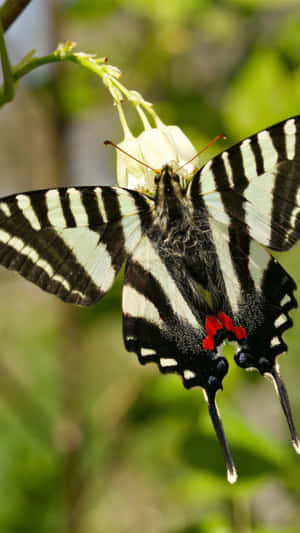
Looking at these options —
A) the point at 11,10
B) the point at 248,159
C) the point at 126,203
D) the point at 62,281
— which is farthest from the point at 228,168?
the point at 11,10

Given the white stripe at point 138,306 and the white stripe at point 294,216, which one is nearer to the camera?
the white stripe at point 294,216

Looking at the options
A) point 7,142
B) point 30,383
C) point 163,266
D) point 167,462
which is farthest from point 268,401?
point 163,266

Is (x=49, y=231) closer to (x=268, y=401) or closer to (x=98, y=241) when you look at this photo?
(x=98, y=241)

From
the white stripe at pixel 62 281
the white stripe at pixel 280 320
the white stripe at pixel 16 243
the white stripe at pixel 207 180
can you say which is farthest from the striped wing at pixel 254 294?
the white stripe at pixel 16 243

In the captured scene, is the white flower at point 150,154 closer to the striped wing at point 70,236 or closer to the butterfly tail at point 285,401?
the striped wing at point 70,236

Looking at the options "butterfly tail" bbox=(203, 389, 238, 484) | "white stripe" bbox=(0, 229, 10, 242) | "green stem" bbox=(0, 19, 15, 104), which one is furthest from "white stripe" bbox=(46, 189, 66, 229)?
"butterfly tail" bbox=(203, 389, 238, 484)

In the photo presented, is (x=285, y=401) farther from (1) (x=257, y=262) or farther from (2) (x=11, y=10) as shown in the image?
(2) (x=11, y=10)
